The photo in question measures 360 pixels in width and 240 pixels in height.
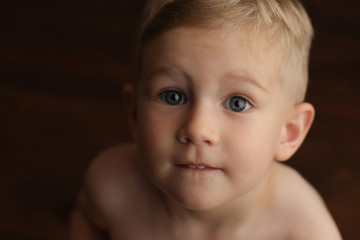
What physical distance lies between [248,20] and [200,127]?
181mm

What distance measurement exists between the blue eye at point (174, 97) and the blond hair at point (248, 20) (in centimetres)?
9

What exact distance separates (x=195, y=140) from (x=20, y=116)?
1.03m

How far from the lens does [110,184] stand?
1.07 m

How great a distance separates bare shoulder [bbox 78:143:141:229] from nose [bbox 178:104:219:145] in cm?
32

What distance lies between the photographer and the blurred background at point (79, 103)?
1.44 metres

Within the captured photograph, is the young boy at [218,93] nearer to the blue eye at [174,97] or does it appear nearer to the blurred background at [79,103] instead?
the blue eye at [174,97]

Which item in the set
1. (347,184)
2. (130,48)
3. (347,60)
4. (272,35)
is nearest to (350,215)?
(347,184)

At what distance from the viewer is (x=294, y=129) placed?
94 centimetres

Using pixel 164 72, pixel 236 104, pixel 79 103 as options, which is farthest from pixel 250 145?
pixel 79 103

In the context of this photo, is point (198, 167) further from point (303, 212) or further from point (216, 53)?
point (303, 212)

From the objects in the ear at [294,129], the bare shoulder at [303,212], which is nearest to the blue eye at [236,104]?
the ear at [294,129]

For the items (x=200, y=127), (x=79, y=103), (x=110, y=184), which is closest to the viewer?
(x=200, y=127)

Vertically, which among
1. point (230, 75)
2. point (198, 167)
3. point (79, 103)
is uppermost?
point (79, 103)

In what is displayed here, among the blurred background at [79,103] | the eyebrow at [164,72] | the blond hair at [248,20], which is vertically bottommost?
the eyebrow at [164,72]
